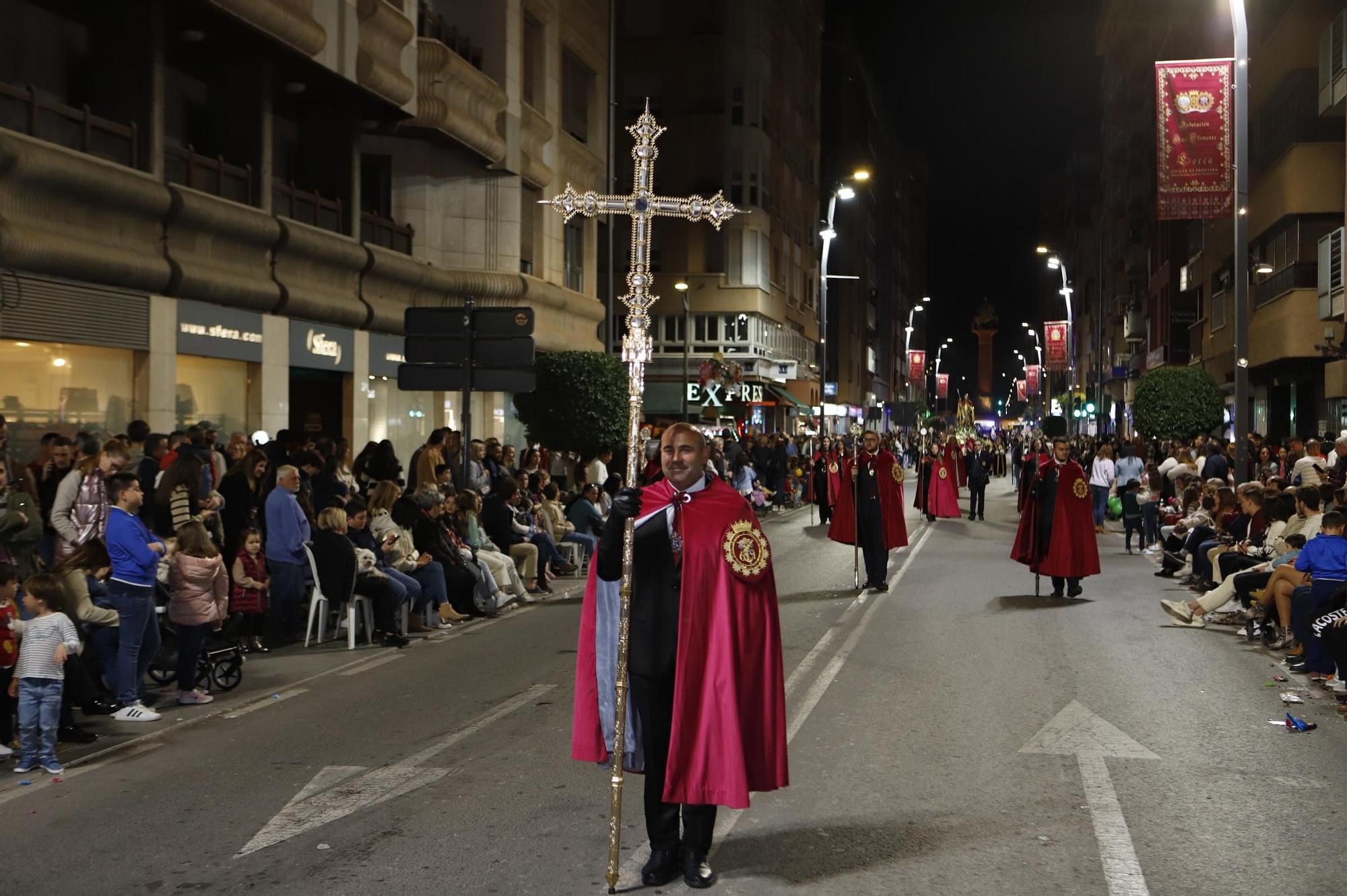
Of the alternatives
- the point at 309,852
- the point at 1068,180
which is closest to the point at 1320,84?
the point at 309,852

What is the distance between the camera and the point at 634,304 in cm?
706

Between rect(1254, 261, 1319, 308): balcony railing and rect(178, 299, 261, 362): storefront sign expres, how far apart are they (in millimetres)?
23484

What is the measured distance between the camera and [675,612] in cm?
598

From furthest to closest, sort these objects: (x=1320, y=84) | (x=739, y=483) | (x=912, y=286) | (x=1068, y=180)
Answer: (x=912, y=286) → (x=1068, y=180) → (x=739, y=483) → (x=1320, y=84)

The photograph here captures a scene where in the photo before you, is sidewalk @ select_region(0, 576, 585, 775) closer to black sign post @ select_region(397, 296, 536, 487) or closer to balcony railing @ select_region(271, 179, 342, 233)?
black sign post @ select_region(397, 296, 536, 487)

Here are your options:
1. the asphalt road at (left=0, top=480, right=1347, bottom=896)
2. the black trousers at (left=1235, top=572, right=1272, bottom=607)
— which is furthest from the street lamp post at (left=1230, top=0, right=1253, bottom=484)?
the asphalt road at (left=0, top=480, right=1347, bottom=896)

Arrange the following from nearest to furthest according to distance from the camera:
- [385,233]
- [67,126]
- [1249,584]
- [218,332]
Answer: [1249,584]
[67,126]
[218,332]
[385,233]

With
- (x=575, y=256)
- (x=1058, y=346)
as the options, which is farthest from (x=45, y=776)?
(x=1058, y=346)

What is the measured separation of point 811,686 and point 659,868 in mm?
5126

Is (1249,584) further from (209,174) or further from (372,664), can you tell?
(209,174)

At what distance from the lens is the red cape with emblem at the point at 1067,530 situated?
17.0 metres

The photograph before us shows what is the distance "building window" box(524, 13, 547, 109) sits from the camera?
35625 mm

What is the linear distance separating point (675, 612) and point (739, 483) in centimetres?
2794

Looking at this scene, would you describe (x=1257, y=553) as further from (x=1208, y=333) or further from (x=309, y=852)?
(x=1208, y=333)
